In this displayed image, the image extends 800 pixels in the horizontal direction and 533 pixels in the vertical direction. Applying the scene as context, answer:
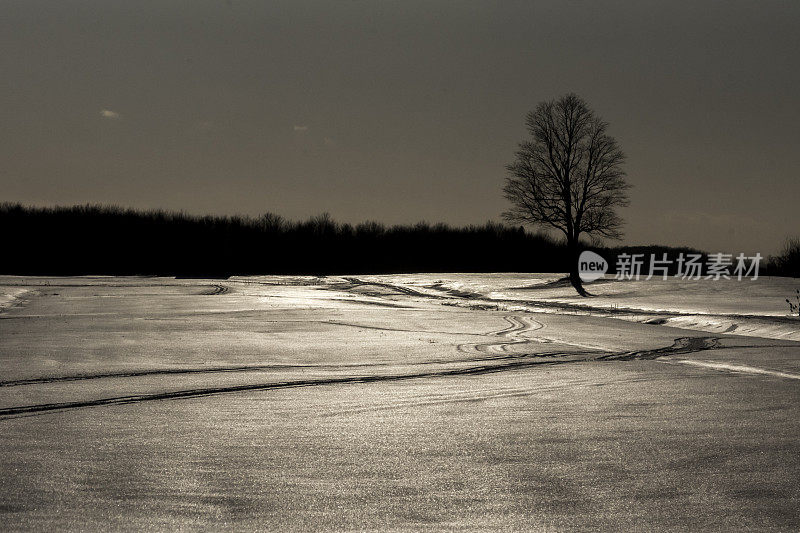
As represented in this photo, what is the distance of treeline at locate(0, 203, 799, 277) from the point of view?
73562 millimetres

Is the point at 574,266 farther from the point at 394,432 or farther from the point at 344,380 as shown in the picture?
the point at 394,432

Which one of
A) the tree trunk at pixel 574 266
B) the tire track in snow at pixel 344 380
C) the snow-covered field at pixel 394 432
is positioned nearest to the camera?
the snow-covered field at pixel 394 432

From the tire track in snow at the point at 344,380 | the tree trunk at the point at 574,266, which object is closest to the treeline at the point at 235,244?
the tree trunk at the point at 574,266

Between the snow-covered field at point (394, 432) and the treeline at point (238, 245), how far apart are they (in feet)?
183

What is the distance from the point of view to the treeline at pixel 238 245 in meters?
73.6

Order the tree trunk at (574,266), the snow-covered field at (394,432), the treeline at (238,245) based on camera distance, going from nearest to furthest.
A: the snow-covered field at (394,432), the tree trunk at (574,266), the treeline at (238,245)

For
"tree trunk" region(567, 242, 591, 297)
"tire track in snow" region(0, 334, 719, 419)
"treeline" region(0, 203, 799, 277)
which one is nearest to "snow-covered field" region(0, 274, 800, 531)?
"tire track in snow" region(0, 334, 719, 419)

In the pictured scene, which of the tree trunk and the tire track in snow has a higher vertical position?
the tree trunk

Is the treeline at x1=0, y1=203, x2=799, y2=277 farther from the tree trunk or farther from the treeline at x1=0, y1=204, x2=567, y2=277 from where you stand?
the tree trunk

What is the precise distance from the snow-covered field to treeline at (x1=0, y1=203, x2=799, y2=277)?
183ft

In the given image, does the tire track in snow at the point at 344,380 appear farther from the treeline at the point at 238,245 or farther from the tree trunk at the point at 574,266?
the treeline at the point at 238,245

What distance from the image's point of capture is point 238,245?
290 ft

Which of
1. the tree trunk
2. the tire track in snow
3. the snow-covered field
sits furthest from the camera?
the tree trunk

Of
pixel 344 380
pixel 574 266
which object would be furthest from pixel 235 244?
pixel 344 380
